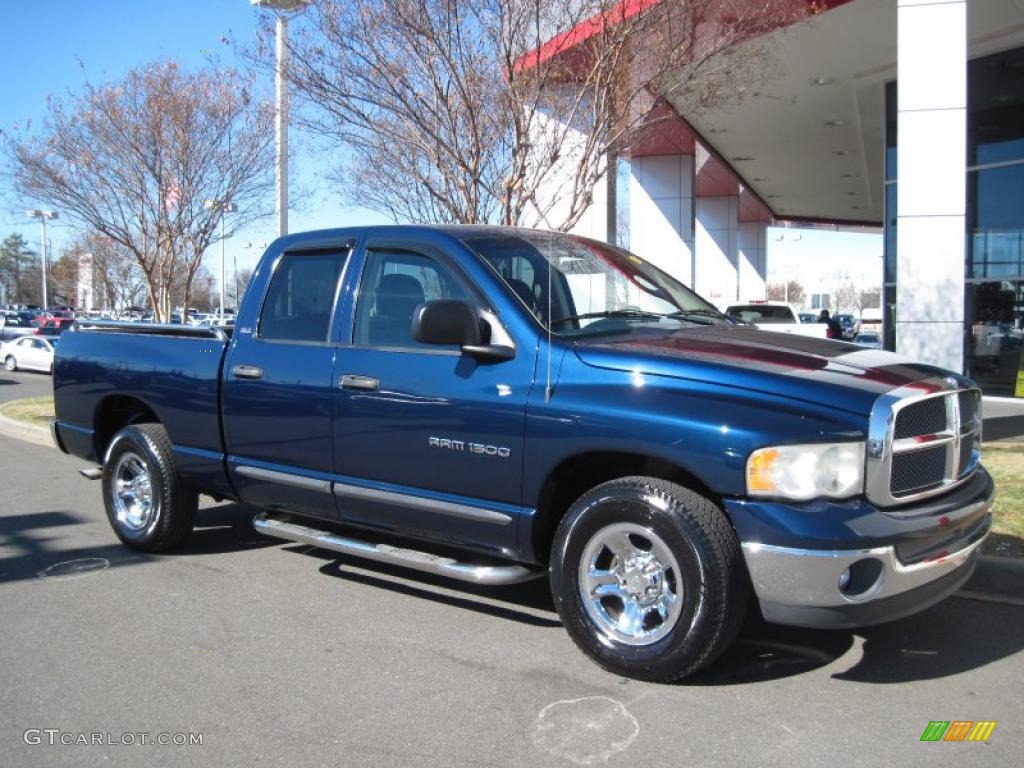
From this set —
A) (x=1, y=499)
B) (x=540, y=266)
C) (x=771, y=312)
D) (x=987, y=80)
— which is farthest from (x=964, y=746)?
(x=771, y=312)

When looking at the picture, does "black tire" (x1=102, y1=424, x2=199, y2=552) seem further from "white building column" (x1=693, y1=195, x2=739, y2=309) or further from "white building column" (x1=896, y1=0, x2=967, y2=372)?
"white building column" (x1=693, y1=195, x2=739, y2=309)

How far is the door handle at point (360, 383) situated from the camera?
14.9ft

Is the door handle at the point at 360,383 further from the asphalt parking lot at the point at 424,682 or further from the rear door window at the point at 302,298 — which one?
the asphalt parking lot at the point at 424,682

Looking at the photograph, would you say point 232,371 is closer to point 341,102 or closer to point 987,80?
point 341,102

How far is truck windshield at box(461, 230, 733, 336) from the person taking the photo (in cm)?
445

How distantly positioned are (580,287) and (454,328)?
95 cm

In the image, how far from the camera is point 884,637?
4387 millimetres

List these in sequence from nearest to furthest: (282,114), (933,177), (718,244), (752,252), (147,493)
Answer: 1. (147,493)
2. (933,177)
3. (282,114)
4. (718,244)
5. (752,252)

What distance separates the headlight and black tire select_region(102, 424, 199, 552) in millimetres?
3946

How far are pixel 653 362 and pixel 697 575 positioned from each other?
0.91 meters

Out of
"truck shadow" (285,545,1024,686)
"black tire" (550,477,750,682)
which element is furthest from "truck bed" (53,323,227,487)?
"black tire" (550,477,750,682)

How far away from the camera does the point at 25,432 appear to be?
12.3 meters

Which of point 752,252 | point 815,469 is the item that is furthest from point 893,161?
point 752,252

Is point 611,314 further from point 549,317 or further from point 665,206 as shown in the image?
point 665,206
